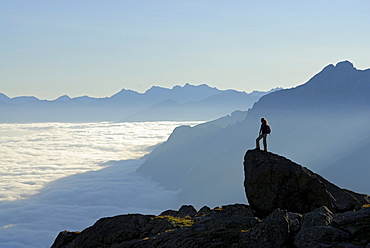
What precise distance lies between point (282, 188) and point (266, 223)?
1295 centimetres

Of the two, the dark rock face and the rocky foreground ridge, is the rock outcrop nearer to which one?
the rocky foreground ridge

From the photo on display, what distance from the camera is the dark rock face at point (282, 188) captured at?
109ft

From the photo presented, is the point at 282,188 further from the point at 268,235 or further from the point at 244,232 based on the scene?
the point at 268,235

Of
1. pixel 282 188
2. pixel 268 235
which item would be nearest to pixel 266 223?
pixel 268 235

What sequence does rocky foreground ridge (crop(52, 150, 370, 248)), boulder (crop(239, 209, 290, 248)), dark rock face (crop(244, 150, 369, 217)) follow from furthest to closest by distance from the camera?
dark rock face (crop(244, 150, 369, 217))
rocky foreground ridge (crop(52, 150, 370, 248))
boulder (crop(239, 209, 290, 248))

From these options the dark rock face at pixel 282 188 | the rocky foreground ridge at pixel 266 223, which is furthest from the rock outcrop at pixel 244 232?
the dark rock face at pixel 282 188

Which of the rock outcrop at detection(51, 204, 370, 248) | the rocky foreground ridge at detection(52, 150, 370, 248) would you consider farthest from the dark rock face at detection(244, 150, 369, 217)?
the rock outcrop at detection(51, 204, 370, 248)

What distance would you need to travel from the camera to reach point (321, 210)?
25.8 meters

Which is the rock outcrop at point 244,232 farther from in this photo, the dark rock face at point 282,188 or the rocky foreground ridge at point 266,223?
the dark rock face at point 282,188

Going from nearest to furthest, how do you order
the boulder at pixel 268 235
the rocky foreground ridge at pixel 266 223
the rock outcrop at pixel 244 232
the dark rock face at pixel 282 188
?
the rock outcrop at pixel 244 232 < the boulder at pixel 268 235 < the rocky foreground ridge at pixel 266 223 < the dark rock face at pixel 282 188

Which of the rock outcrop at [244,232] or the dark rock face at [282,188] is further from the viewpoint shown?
the dark rock face at [282,188]

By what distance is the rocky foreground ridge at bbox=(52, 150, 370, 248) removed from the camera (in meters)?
20.4

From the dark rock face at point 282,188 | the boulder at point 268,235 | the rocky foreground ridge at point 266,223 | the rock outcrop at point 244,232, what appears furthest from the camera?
the dark rock face at point 282,188

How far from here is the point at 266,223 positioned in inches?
826
